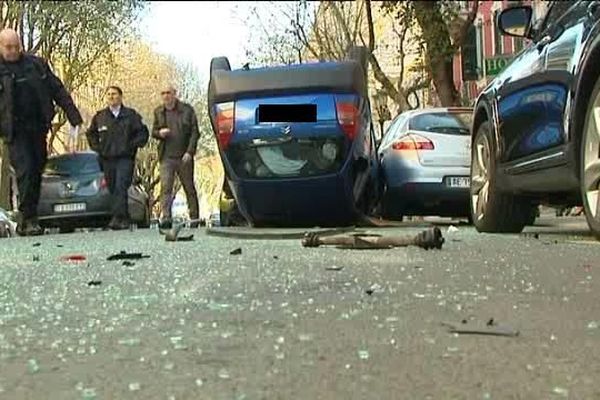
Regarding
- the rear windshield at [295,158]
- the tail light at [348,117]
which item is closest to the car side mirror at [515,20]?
the tail light at [348,117]

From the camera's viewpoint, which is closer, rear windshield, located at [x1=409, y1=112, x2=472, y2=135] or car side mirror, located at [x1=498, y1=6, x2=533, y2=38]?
car side mirror, located at [x1=498, y1=6, x2=533, y2=38]

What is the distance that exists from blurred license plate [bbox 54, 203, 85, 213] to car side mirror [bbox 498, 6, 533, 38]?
341 inches

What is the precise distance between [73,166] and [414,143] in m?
6.24

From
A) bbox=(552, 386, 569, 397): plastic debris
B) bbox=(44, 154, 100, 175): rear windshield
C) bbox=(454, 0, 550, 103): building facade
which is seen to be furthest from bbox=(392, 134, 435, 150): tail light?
bbox=(552, 386, 569, 397): plastic debris

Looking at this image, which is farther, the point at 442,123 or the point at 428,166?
the point at 442,123

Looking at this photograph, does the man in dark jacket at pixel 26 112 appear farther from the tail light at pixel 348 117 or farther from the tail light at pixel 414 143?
the tail light at pixel 414 143

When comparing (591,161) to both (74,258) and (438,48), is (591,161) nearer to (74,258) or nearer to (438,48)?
(74,258)

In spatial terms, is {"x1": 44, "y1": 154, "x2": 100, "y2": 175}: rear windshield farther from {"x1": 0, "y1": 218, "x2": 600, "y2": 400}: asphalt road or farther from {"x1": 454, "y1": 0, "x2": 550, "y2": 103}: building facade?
{"x1": 0, "y1": 218, "x2": 600, "y2": 400}: asphalt road

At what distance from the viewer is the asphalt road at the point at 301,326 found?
313 cm

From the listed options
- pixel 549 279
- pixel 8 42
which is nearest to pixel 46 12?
pixel 8 42

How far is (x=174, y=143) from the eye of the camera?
13867mm

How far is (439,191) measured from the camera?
11.3 m

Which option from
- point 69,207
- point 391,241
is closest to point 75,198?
point 69,207

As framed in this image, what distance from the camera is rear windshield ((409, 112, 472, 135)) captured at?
38.3 feet
